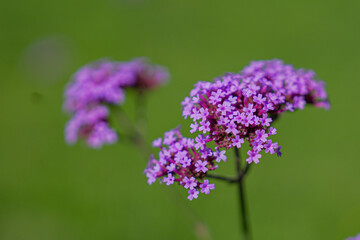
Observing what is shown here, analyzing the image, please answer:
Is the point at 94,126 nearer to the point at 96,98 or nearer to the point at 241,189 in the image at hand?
the point at 96,98

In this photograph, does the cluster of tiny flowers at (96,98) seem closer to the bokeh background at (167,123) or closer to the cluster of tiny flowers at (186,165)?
the bokeh background at (167,123)

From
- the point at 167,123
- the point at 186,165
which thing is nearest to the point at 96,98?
the point at 186,165

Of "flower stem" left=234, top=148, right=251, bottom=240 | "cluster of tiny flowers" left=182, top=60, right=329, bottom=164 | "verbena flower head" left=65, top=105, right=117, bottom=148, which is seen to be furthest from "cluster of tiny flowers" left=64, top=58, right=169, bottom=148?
"flower stem" left=234, top=148, right=251, bottom=240

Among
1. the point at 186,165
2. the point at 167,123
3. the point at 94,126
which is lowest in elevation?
the point at 186,165

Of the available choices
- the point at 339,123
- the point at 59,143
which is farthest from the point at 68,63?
the point at 339,123

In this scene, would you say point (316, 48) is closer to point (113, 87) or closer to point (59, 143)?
point (59, 143)

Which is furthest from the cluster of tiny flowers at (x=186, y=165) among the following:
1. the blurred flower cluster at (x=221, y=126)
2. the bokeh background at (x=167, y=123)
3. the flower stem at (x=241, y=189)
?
the bokeh background at (x=167, y=123)

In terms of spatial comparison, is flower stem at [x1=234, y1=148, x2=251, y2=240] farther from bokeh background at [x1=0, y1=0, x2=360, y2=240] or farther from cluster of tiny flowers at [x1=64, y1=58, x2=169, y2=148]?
cluster of tiny flowers at [x1=64, y1=58, x2=169, y2=148]
